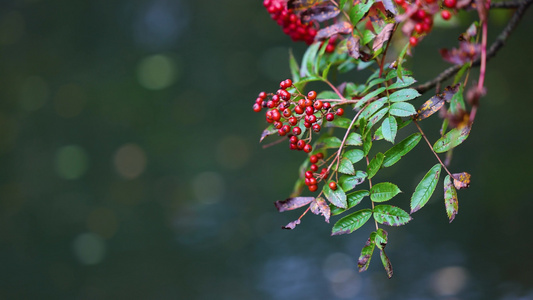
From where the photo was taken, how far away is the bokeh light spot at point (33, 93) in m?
1.77

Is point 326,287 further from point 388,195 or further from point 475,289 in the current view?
point 388,195

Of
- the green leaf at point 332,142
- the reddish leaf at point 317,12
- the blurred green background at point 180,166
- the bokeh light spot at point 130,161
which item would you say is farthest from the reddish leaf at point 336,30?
the bokeh light spot at point 130,161

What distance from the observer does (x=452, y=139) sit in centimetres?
47

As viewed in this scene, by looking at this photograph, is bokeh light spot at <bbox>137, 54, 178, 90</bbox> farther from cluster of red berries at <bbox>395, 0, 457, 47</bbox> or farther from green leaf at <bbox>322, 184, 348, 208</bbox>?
cluster of red berries at <bbox>395, 0, 457, 47</bbox>

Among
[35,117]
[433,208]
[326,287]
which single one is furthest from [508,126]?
[35,117]

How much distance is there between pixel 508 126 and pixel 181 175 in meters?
1.12

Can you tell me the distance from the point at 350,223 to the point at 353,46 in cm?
18

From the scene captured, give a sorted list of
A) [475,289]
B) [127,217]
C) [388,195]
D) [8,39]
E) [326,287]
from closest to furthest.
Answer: [388,195]
[475,289]
[326,287]
[127,217]
[8,39]

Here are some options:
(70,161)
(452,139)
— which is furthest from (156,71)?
(452,139)

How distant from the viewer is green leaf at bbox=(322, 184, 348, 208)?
1.52 feet

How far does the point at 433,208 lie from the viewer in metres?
→ 1.55

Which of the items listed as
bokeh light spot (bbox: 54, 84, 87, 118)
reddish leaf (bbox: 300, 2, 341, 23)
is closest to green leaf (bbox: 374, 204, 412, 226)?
reddish leaf (bbox: 300, 2, 341, 23)

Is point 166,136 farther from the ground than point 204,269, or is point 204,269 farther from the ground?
point 166,136

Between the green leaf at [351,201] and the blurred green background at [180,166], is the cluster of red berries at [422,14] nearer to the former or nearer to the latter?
the green leaf at [351,201]
